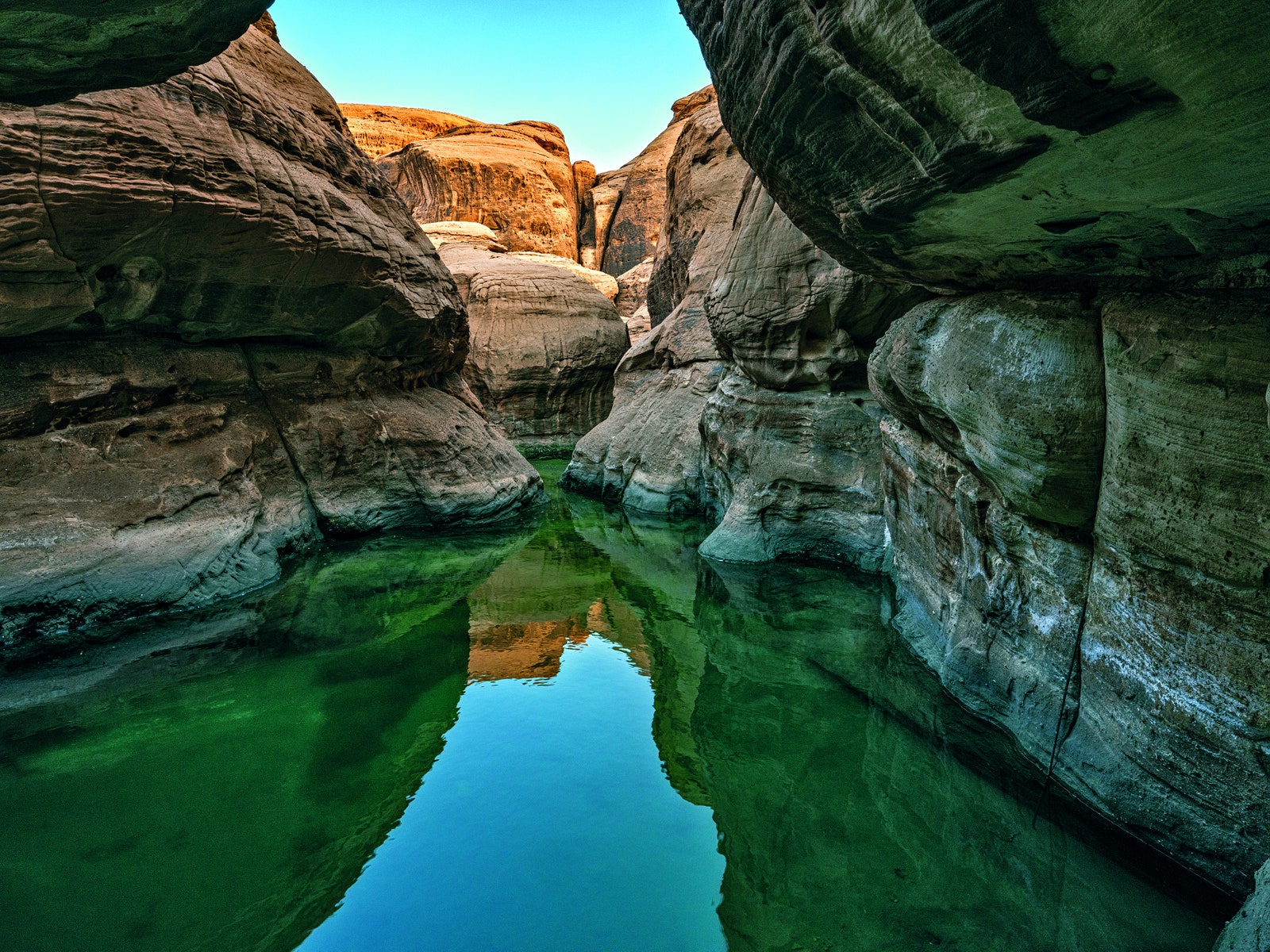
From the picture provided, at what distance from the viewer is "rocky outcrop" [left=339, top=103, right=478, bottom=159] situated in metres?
28.8

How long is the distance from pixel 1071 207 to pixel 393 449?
269 inches

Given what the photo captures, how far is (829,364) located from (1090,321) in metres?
3.62

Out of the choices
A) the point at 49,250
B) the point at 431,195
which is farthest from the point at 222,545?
the point at 431,195

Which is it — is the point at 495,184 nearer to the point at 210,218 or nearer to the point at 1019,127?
the point at 210,218

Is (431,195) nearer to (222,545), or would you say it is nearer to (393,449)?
(393,449)

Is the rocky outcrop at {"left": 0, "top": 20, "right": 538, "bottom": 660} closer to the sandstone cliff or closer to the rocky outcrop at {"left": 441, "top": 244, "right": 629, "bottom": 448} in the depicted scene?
the sandstone cliff

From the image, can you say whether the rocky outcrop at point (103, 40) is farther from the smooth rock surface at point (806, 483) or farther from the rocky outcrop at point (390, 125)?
the rocky outcrop at point (390, 125)

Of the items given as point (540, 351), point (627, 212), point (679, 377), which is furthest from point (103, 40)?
point (627, 212)

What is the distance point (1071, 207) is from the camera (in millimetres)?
2436

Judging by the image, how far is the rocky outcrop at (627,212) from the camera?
27.5 meters

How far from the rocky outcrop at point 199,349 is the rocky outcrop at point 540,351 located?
20.9ft

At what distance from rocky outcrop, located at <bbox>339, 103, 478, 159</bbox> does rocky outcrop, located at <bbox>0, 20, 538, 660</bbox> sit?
78.4ft

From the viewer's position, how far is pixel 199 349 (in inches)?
253

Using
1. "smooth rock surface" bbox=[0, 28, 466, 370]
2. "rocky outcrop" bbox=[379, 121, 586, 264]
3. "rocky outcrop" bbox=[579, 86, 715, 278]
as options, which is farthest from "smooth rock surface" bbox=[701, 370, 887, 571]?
"rocky outcrop" bbox=[579, 86, 715, 278]
